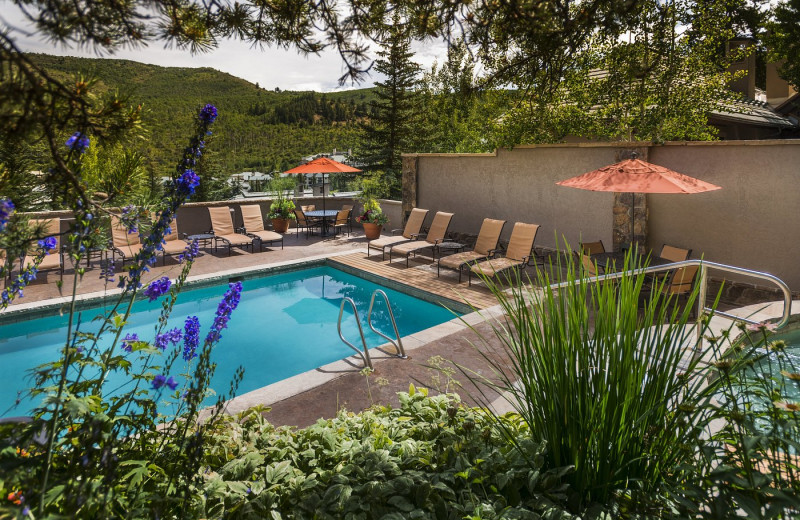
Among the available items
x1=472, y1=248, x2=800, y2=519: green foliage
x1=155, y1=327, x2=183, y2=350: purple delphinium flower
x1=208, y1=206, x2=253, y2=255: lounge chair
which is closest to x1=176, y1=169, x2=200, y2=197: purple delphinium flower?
x1=155, y1=327, x2=183, y2=350: purple delphinium flower

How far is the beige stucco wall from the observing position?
7.12m

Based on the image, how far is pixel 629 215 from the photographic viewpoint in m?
8.80

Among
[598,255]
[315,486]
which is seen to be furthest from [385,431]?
[598,255]

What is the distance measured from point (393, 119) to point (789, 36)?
16.2 meters

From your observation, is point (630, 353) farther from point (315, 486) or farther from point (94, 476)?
point (94, 476)

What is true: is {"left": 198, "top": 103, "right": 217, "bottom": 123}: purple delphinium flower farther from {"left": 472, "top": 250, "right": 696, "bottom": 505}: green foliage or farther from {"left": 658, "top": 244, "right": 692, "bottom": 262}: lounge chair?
{"left": 658, "top": 244, "right": 692, "bottom": 262}: lounge chair

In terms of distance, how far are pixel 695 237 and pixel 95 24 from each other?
8795 millimetres

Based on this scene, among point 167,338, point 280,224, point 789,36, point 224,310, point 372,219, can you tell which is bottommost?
point 280,224

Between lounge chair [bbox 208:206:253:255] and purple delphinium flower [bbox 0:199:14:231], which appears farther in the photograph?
lounge chair [bbox 208:206:253:255]

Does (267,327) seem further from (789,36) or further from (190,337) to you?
(789,36)

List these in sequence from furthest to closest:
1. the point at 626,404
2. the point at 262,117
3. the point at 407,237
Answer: the point at 262,117 → the point at 407,237 → the point at 626,404

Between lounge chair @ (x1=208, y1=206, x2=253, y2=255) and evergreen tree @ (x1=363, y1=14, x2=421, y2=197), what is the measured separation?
12.2 meters

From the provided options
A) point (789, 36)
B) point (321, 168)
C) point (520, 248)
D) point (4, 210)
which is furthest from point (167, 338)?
point (789, 36)

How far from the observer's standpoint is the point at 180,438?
6.83 ft
